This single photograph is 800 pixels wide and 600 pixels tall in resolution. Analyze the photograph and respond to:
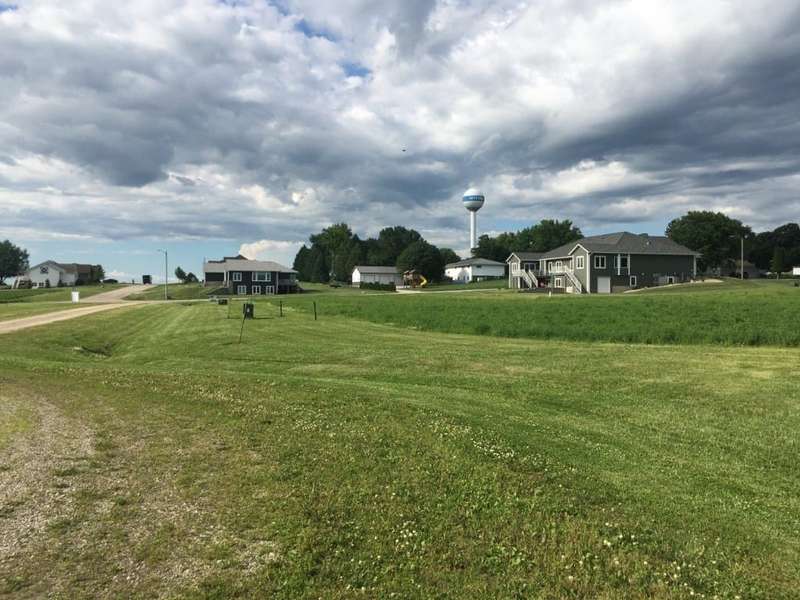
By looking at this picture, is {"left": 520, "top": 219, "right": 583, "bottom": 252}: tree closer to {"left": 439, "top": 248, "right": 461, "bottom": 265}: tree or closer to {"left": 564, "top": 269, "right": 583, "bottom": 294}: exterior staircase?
{"left": 439, "top": 248, "right": 461, "bottom": 265}: tree

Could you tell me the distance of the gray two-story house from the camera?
71062 mm

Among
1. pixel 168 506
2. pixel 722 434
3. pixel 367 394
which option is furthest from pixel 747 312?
pixel 168 506

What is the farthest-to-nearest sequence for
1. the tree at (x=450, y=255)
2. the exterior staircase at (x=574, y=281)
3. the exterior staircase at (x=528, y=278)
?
the tree at (x=450, y=255) < the exterior staircase at (x=528, y=278) < the exterior staircase at (x=574, y=281)

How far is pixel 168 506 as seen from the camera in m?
5.71

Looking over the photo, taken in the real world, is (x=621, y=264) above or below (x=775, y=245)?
below

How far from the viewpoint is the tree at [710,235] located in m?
116

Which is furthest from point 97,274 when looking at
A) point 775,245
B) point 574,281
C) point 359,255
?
point 775,245

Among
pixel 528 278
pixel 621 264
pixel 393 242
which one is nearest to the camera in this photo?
pixel 621 264

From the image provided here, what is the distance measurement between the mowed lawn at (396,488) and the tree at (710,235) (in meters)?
116

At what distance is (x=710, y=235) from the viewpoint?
115 m

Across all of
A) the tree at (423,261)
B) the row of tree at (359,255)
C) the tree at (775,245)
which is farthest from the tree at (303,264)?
the tree at (775,245)

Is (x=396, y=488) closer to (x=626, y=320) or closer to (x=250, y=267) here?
(x=626, y=320)

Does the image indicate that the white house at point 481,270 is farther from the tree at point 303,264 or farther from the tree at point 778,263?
the tree at point 778,263

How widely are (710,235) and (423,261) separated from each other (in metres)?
60.6
